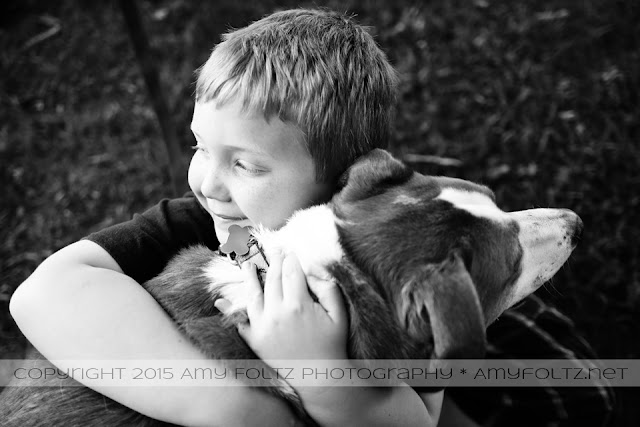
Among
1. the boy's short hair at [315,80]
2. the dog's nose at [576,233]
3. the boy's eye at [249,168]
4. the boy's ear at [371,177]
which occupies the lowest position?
the dog's nose at [576,233]

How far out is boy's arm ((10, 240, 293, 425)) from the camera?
236 centimetres

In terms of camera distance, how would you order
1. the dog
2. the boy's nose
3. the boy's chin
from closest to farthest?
1. the dog
2. the boy's nose
3. the boy's chin

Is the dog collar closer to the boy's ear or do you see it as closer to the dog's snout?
the boy's ear

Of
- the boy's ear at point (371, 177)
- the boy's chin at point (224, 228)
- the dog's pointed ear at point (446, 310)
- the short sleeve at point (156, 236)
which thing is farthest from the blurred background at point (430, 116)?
the dog's pointed ear at point (446, 310)

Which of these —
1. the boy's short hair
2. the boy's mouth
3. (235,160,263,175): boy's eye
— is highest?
the boy's short hair

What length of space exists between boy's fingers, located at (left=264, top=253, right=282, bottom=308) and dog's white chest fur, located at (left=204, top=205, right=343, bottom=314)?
54 mm

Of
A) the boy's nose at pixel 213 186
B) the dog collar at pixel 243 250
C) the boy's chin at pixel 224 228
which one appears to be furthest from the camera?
the boy's chin at pixel 224 228

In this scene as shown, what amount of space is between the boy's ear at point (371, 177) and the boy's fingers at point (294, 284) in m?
0.37

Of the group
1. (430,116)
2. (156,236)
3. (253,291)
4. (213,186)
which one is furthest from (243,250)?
(430,116)

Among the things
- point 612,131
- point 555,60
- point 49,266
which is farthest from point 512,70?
point 49,266

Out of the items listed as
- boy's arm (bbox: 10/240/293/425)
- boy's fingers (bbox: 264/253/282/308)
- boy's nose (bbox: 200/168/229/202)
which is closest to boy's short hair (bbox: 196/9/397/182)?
boy's nose (bbox: 200/168/229/202)

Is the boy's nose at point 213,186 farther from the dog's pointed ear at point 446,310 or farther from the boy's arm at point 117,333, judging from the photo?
the dog's pointed ear at point 446,310

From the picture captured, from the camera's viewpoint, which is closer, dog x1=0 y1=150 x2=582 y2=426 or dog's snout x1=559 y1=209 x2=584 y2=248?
dog x1=0 y1=150 x2=582 y2=426

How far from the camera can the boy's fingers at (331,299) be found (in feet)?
7.52
